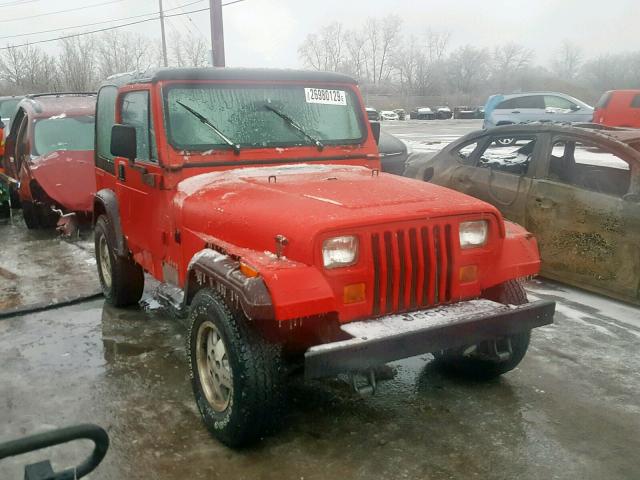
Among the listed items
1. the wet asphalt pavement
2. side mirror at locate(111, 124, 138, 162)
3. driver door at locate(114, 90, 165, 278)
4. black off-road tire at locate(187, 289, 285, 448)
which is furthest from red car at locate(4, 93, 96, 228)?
black off-road tire at locate(187, 289, 285, 448)

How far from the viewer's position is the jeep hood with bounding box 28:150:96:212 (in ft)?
28.9

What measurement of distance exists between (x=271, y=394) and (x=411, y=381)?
4.64 ft

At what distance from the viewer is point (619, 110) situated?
17562 millimetres

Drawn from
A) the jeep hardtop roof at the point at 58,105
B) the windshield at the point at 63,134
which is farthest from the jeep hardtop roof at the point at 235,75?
the jeep hardtop roof at the point at 58,105

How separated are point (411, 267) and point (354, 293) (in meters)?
0.33

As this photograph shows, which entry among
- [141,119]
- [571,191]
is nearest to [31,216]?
[141,119]

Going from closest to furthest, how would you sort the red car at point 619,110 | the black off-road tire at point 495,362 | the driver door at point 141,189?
1. the black off-road tire at point 495,362
2. the driver door at point 141,189
3. the red car at point 619,110

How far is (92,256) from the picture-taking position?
25.6 feet

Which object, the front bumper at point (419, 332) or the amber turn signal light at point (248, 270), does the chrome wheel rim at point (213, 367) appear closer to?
the amber turn signal light at point (248, 270)

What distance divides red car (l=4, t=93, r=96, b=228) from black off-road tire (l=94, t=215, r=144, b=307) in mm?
3277

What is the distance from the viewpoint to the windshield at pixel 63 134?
9.24 meters

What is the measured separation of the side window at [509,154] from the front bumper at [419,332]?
3.33 meters

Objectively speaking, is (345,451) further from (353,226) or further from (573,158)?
(573,158)

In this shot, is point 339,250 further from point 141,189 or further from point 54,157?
point 54,157
